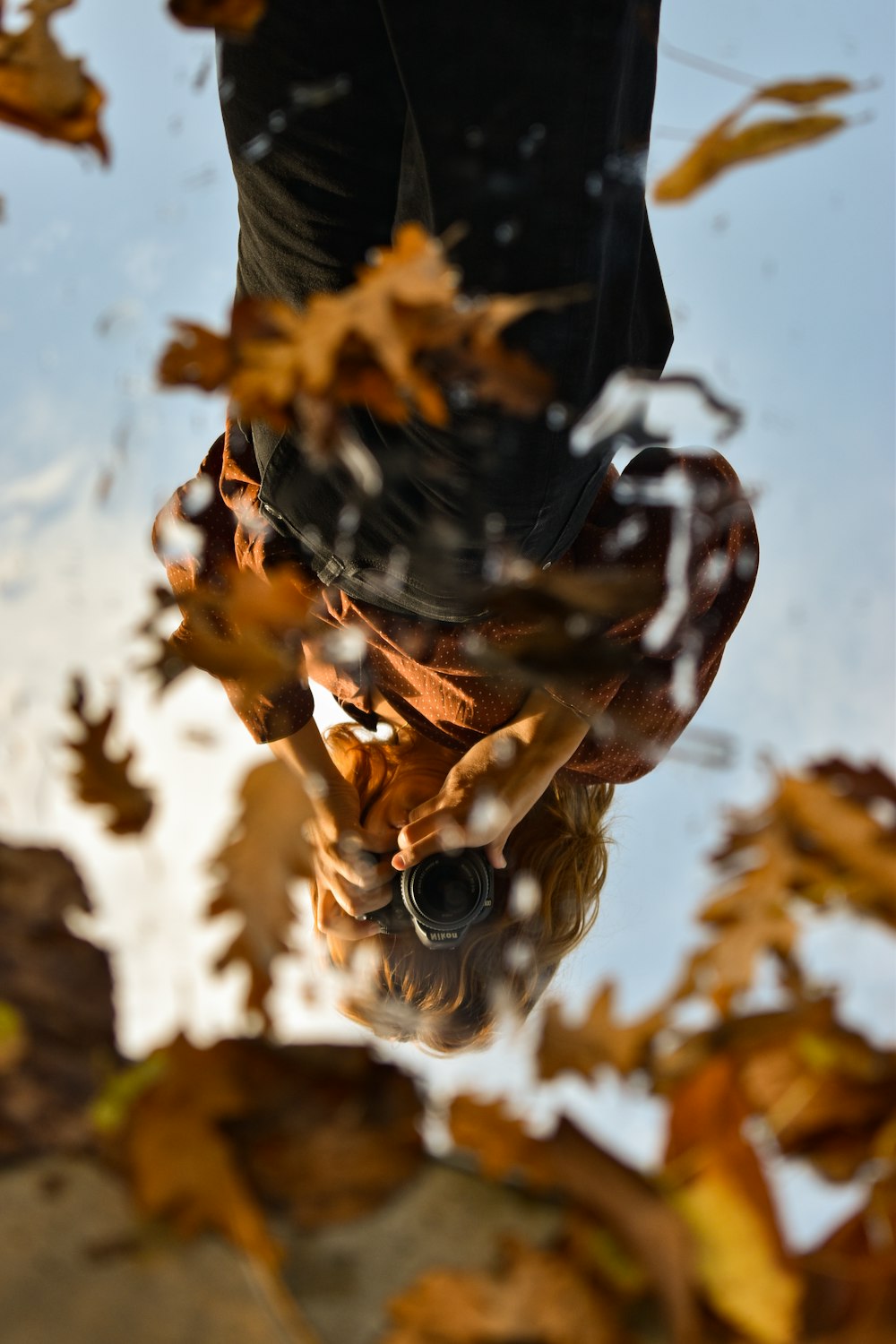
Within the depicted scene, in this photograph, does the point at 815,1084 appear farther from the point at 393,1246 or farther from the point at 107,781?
the point at 107,781

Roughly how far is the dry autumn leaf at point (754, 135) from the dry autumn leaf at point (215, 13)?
0.79 feet

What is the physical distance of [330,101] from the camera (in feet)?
2.41

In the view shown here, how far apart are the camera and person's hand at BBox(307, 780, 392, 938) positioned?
2 centimetres

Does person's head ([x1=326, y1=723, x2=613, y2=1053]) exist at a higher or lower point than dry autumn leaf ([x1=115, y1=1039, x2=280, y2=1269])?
lower

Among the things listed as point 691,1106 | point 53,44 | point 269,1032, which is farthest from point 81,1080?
point 53,44

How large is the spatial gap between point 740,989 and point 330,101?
65cm

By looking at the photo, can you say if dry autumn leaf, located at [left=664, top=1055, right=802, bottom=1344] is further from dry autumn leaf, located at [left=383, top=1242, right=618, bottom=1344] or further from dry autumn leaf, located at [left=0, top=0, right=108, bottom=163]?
dry autumn leaf, located at [left=0, top=0, right=108, bottom=163]

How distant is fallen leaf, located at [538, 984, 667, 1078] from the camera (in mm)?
431

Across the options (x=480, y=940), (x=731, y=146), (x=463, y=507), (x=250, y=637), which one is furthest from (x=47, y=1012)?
(x=480, y=940)

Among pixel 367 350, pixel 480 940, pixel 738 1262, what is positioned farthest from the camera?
pixel 480 940

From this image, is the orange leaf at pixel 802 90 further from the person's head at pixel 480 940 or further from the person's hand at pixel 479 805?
the person's head at pixel 480 940

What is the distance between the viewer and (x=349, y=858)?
1.01 meters

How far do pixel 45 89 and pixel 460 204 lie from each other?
240 millimetres

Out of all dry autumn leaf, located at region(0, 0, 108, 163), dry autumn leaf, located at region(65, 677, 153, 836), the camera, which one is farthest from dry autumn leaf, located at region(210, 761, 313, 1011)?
the camera
